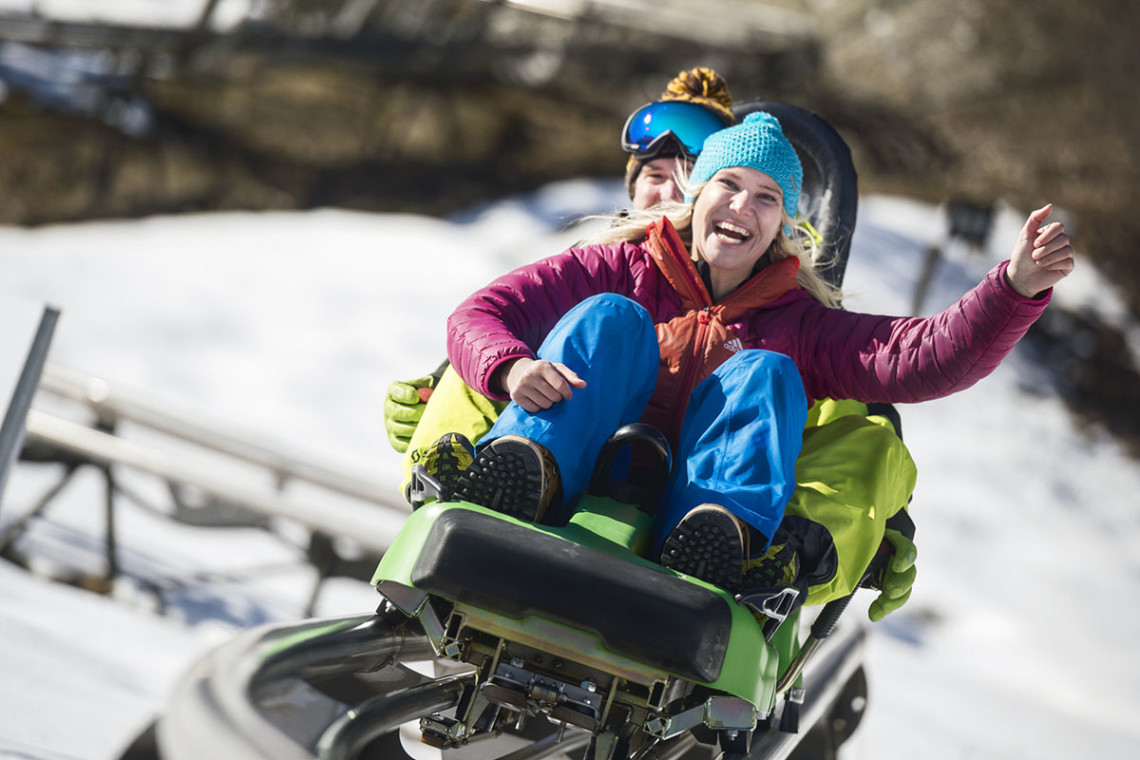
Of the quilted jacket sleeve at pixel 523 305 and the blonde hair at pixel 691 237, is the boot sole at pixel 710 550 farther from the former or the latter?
the blonde hair at pixel 691 237

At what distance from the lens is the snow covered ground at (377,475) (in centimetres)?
275

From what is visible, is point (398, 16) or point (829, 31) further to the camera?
point (829, 31)

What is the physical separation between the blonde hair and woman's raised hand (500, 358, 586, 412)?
53cm

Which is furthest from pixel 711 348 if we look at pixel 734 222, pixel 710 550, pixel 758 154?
pixel 710 550

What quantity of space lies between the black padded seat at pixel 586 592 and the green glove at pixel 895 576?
1.85ft

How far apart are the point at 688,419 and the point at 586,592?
39cm

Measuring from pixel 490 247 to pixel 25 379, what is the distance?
19.2ft

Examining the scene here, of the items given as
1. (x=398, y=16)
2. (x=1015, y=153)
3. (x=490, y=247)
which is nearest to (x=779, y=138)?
(x=490, y=247)

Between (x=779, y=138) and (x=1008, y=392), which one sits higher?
(x=1008, y=392)

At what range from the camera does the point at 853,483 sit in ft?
5.16

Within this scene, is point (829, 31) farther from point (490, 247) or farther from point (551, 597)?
point (551, 597)

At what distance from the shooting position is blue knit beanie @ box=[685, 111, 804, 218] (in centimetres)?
177

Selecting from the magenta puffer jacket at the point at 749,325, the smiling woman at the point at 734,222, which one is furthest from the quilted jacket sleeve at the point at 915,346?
the smiling woman at the point at 734,222

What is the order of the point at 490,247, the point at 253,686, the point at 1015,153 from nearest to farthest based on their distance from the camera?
the point at 253,686 → the point at 490,247 → the point at 1015,153
